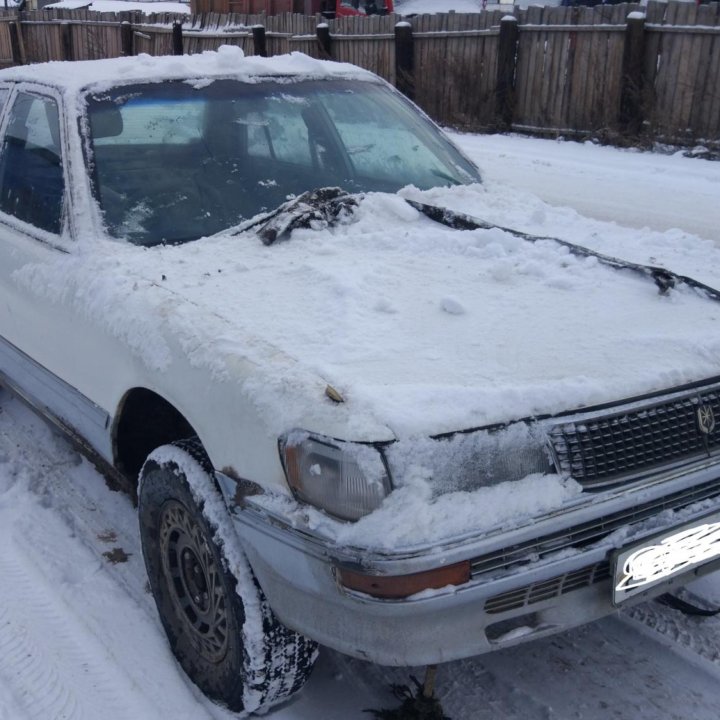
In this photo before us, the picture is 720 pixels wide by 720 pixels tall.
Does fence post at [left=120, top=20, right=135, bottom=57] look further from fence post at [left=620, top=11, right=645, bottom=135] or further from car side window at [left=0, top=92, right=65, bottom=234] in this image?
car side window at [left=0, top=92, right=65, bottom=234]

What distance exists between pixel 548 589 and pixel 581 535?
158 millimetres

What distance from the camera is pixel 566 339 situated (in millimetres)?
2502

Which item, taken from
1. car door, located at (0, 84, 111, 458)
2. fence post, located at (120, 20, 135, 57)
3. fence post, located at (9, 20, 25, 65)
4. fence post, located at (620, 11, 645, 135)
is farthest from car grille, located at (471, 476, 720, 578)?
fence post, located at (9, 20, 25, 65)

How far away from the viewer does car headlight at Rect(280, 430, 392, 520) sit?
1.98m

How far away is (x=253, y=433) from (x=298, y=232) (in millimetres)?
1373

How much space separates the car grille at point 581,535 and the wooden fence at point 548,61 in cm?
1046

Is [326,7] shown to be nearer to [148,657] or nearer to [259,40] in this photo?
[259,40]

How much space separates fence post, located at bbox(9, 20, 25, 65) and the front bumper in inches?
1051

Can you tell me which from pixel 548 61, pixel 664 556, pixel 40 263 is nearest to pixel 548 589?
pixel 664 556

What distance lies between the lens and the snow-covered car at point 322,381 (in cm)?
203

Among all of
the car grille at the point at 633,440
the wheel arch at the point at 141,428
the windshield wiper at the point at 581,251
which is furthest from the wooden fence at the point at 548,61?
the wheel arch at the point at 141,428

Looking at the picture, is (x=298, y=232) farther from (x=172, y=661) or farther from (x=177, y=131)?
(x=172, y=661)

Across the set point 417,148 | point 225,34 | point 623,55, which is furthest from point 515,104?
point 417,148

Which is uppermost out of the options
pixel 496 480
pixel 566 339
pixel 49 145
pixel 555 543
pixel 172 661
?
pixel 49 145
